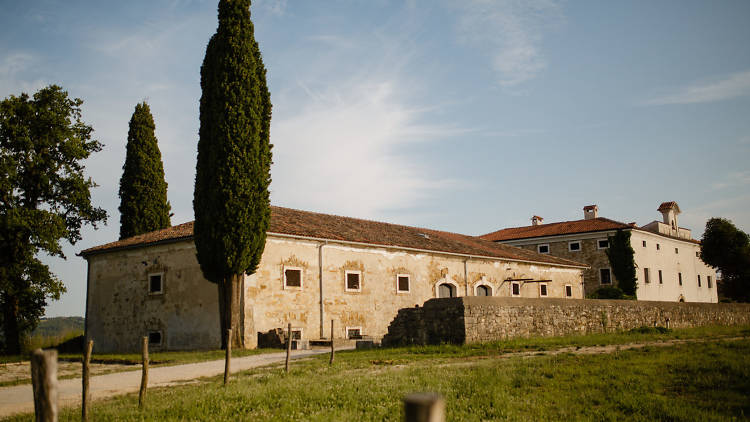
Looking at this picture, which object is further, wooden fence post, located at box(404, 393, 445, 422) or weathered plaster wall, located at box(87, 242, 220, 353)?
weathered plaster wall, located at box(87, 242, 220, 353)

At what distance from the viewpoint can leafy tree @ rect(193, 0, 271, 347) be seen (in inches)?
792

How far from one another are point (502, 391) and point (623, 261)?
120 feet

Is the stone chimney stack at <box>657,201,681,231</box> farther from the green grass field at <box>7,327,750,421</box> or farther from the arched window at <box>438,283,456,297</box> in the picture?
the green grass field at <box>7,327,750,421</box>

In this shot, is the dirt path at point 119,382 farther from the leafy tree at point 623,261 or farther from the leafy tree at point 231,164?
the leafy tree at point 623,261

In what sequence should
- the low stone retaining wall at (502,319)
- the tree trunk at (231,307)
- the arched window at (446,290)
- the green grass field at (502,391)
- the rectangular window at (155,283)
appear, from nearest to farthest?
the green grass field at (502,391) → the low stone retaining wall at (502,319) → the tree trunk at (231,307) → the rectangular window at (155,283) → the arched window at (446,290)

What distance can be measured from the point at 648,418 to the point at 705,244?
148ft

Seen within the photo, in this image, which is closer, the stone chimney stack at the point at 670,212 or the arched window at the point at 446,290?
the arched window at the point at 446,290

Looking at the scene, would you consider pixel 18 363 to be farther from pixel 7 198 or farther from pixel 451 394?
pixel 451 394

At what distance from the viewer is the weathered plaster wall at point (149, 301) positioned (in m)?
22.4

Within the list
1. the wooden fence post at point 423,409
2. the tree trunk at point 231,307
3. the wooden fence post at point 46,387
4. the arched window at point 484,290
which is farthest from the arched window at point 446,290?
the wooden fence post at point 423,409

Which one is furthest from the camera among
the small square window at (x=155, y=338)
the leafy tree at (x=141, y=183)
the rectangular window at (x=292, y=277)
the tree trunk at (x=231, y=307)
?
the leafy tree at (x=141, y=183)

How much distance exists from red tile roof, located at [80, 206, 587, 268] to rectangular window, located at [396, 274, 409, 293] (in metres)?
1.44

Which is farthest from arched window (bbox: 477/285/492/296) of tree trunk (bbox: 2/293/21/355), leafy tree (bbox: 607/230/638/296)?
tree trunk (bbox: 2/293/21/355)

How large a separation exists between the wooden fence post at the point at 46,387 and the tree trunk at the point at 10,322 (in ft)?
80.5
